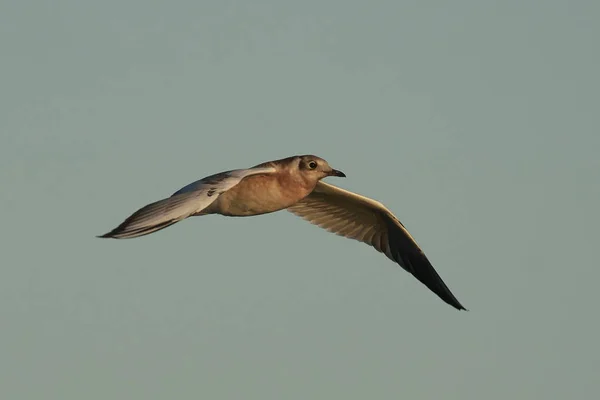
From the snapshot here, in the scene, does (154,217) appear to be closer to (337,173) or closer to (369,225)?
(337,173)

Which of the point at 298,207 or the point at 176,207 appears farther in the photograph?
the point at 298,207

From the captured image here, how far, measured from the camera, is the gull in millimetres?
21250

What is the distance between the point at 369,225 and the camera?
30000 millimetres

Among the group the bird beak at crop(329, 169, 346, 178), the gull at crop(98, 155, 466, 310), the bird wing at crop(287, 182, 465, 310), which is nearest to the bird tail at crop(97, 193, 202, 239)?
the gull at crop(98, 155, 466, 310)

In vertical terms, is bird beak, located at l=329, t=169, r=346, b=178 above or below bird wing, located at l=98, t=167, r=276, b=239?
above

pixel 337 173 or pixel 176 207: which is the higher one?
pixel 337 173

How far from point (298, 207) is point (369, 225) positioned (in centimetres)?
161

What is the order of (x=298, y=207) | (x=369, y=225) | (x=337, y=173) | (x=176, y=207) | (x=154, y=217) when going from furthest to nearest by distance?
(x=298, y=207) < (x=369, y=225) < (x=337, y=173) < (x=176, y=207) < (x=154, y=217)

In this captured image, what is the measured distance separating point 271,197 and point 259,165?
0.70 metres

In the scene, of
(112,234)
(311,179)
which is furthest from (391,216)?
(112,234)

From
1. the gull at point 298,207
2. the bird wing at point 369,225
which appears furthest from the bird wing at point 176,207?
the bird wing at point 369,225

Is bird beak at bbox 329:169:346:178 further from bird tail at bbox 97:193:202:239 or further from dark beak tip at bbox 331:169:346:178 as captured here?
bird tail at bbox 97:193:202:239

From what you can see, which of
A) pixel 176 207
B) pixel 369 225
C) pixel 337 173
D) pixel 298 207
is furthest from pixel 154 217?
pixel 369 225

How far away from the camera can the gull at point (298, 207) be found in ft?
69.7
